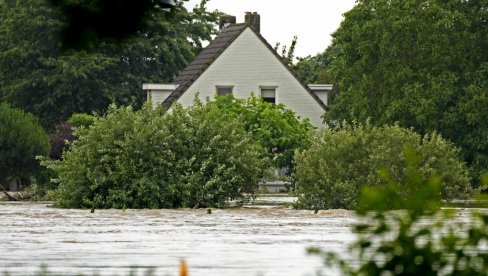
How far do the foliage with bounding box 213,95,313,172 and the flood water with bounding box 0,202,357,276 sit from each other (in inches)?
771

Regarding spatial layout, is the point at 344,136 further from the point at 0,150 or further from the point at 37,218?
the point at 0,150

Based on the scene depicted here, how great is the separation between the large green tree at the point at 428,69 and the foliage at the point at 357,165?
22.9 m

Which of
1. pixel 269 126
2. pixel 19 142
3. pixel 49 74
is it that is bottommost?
→ pixel 19 142

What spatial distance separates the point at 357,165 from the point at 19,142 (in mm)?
18733

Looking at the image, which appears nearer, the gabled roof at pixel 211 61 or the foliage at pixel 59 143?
the foliage at pixel 59 143

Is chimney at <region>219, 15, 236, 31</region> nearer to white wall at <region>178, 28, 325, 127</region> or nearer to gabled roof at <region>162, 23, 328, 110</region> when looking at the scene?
gabled roof at <region>162, 23, 328, 110</region>

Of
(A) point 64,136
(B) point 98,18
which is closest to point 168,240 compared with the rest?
(B) point 98,18

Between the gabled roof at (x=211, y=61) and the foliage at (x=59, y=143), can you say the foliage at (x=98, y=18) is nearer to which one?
the foliage at (x=59, y=143)

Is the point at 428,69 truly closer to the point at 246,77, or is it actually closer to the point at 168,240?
the point at 246,77

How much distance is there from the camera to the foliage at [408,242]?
29.5 ft

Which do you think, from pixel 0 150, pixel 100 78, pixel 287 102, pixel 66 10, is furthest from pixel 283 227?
pixel 100 78

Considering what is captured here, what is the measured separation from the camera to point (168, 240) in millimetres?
26109

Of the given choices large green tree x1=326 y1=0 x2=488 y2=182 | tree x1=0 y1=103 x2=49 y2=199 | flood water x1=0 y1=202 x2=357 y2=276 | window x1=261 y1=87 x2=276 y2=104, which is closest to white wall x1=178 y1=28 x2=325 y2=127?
window x1=261 y1=87 x2=276 y2=104

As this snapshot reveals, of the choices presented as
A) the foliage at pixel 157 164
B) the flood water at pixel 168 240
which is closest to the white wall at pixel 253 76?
the foliage at pixel 157 164
